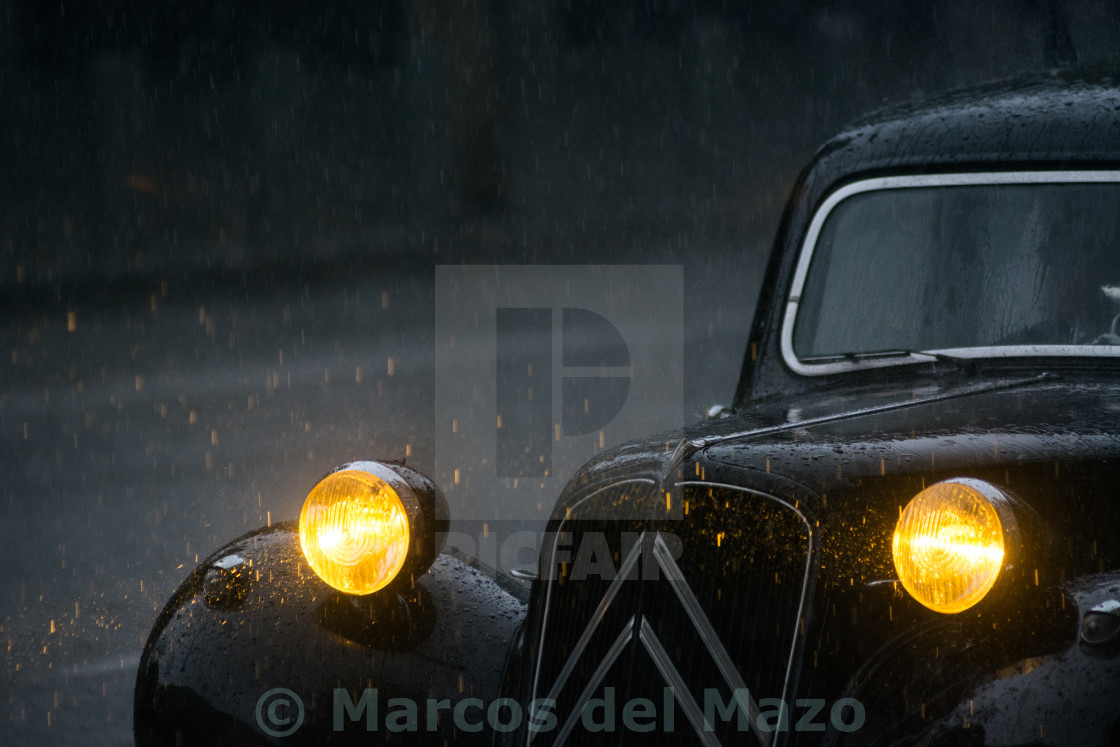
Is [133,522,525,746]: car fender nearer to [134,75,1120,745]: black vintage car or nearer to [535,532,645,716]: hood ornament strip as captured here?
[134,75,1120,745]: black vintage car

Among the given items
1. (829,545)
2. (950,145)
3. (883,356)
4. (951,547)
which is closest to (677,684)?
(829,545)

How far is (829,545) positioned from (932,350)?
1.13 m

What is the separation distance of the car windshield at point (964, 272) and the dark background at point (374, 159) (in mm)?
6961

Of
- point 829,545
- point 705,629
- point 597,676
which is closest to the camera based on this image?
point 829,545

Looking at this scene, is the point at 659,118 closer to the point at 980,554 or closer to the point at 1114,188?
the point at 1114,188

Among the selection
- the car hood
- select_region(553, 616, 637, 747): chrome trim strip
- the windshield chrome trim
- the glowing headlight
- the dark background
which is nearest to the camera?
the glowing headlight

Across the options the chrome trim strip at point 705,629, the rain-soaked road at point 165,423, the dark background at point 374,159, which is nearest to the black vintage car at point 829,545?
the chrome trim strip at point 705,629

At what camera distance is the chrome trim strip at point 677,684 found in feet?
7.16

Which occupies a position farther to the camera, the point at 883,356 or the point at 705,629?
the point at 883,356

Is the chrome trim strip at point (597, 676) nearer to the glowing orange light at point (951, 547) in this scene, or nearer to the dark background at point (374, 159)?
the glowing orange light at point (951, 547)

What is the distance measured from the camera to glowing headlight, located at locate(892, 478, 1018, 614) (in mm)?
1878

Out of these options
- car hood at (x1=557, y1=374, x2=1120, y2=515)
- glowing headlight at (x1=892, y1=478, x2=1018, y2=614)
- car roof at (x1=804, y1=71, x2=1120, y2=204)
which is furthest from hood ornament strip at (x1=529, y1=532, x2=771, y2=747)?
car roof at (x1=804, y1=71, x2=1120, y2=204)

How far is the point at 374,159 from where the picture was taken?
61.6 feet

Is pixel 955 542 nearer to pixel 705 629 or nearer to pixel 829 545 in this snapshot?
pixel 829 545
